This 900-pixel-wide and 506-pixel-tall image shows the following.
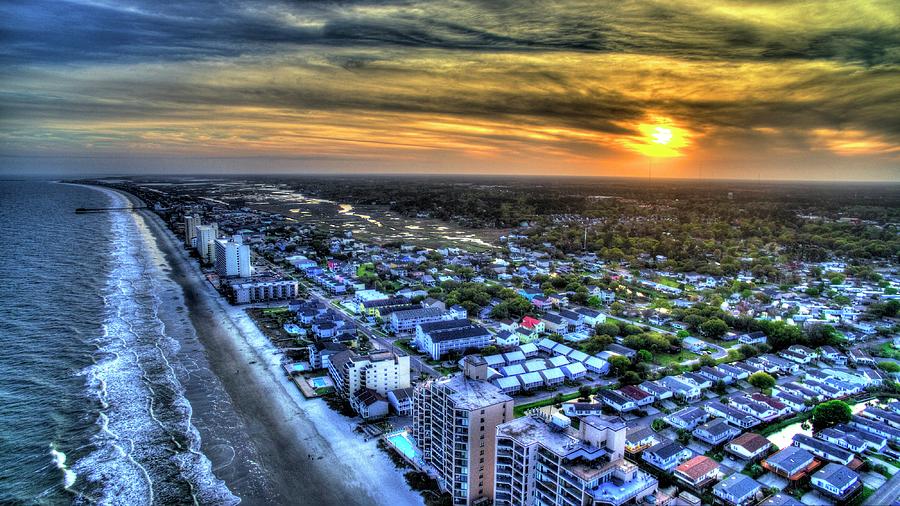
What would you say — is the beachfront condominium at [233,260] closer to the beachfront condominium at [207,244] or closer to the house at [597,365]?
the beachfront condominium at [207,244]

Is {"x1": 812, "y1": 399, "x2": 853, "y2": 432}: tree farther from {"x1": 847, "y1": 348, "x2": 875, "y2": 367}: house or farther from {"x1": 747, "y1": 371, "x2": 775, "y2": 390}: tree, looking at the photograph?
{"x1": 847, "y1": 348, "x2": 875, "y2": 367}: house

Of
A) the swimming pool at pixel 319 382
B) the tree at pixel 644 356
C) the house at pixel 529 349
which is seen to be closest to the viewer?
the swimming pool at pixel 319 382

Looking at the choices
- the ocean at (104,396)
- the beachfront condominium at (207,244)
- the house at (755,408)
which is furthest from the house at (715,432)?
the beachfront condominium at (207,244)

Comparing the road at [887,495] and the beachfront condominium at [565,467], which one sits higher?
the beachfront condominium at [565,467]

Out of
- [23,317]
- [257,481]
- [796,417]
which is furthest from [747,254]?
[23,317]

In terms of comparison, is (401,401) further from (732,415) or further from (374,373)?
(732,415)

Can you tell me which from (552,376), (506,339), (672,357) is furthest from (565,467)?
(672,357)

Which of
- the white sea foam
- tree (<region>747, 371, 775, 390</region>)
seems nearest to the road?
tree (<region>747, 371, 775, 390</region>)
